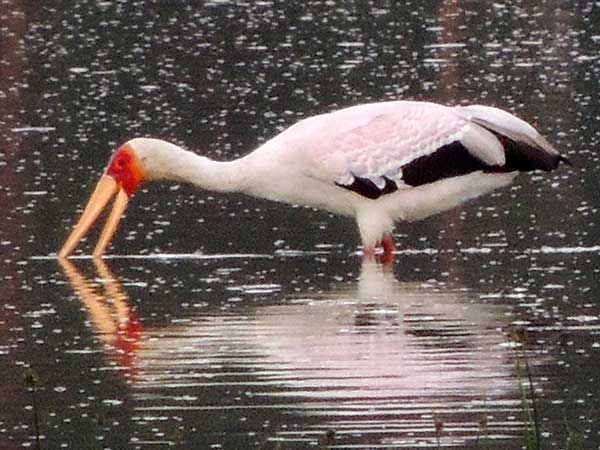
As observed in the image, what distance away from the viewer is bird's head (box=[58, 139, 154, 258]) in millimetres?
11398

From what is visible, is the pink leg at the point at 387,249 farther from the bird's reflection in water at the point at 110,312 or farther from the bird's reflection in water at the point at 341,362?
the bird's reflection in water at the point at 110,312

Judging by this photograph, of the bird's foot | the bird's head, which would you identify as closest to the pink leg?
the bird's foot

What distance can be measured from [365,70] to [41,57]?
2.99 metres

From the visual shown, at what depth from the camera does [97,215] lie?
1159cm

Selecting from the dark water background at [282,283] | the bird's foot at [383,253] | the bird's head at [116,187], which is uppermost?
the bird's head at [116,187]

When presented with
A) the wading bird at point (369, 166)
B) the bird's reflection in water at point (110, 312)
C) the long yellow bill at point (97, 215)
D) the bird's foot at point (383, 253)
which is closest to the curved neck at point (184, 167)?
the wading bird at point (369, 166)

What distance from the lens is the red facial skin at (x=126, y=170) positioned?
11.4 meters

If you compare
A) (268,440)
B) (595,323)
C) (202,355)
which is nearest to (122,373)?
(202,355)

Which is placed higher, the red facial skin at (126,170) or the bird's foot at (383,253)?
the red facial skin at (126,170)

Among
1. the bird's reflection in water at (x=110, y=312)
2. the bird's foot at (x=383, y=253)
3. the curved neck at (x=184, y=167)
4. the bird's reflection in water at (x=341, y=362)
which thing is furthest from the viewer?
the curved neck at (x=184, y=167)

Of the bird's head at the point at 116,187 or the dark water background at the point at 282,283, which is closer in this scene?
the dark water background at the point at 282,283

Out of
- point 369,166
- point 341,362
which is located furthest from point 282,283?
point 341,362

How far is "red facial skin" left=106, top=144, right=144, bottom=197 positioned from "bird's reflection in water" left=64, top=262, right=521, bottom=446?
1.04 meters

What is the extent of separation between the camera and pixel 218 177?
11328 mm
